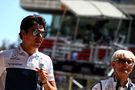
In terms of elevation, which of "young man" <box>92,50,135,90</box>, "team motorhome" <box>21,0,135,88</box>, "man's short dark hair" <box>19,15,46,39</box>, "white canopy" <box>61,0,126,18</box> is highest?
"man's short dark hair" <box>19,15,46,39</box>

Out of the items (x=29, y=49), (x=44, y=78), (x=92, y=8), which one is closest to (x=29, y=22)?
(x=29, y=49)

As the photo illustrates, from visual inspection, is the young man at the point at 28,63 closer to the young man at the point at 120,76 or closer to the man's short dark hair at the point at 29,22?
the man's short dark hair at the point at 29,22

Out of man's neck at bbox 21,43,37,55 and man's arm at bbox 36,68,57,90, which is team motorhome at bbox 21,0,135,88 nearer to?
man's neck at bbox 21,43,37,55

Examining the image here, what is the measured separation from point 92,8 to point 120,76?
14201 millimetres

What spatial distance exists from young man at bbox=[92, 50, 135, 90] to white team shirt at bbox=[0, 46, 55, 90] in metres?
0.49

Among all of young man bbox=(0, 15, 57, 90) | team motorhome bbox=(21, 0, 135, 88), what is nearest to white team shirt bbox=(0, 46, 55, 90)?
young man bbox=(0, 15, 57, 90)

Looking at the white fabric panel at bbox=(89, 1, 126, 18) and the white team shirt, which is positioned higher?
the white team shirt

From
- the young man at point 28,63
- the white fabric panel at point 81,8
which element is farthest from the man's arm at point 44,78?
the white fabric panel at point 81,8

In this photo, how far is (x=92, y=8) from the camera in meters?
18.9

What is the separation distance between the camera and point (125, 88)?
474 cm

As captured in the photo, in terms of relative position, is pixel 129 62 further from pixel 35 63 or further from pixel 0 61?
pixel 0 61

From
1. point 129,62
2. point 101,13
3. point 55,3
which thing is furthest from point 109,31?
point 129,62

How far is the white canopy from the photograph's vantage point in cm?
1852

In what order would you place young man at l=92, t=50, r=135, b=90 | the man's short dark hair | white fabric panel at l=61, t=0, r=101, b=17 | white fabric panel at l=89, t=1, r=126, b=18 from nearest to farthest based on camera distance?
the man's short dark hair → young man at l=92, t=50, r=135, b=90 → white fabric panel at l=61, t=0, r=101, b=17 → white fabric panel at l=89, t=1, r=126, b=18
